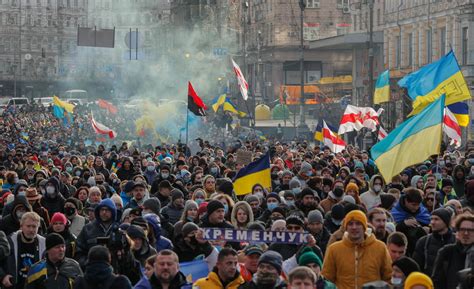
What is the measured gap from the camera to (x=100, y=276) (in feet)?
33.0

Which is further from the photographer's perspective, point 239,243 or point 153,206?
point 153,206

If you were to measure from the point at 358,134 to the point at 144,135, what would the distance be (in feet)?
24.5

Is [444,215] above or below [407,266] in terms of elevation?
above

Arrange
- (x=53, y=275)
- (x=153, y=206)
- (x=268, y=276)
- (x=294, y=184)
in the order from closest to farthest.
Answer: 1. (x=268, y=276)
2. (x=53, y=275)
3. (x=153, y=206)
4. (x=294, y=184)

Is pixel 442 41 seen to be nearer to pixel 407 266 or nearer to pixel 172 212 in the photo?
pixel 172 212

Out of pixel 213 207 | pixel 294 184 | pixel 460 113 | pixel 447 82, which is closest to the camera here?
pixel 213 207

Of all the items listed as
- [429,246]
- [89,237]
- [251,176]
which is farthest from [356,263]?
[251,176]

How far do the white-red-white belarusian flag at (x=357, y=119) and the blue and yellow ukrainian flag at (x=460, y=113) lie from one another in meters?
5.77

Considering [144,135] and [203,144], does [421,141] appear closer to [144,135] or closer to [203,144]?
[203,144]

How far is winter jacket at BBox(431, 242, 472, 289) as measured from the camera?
1065 cm

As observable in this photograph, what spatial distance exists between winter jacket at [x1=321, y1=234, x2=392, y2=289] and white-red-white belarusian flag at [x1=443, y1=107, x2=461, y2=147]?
12979 mm

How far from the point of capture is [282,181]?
803 inches

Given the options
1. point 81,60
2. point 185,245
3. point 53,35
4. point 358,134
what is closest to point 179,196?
point 185,245

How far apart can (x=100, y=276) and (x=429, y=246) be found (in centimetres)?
311
